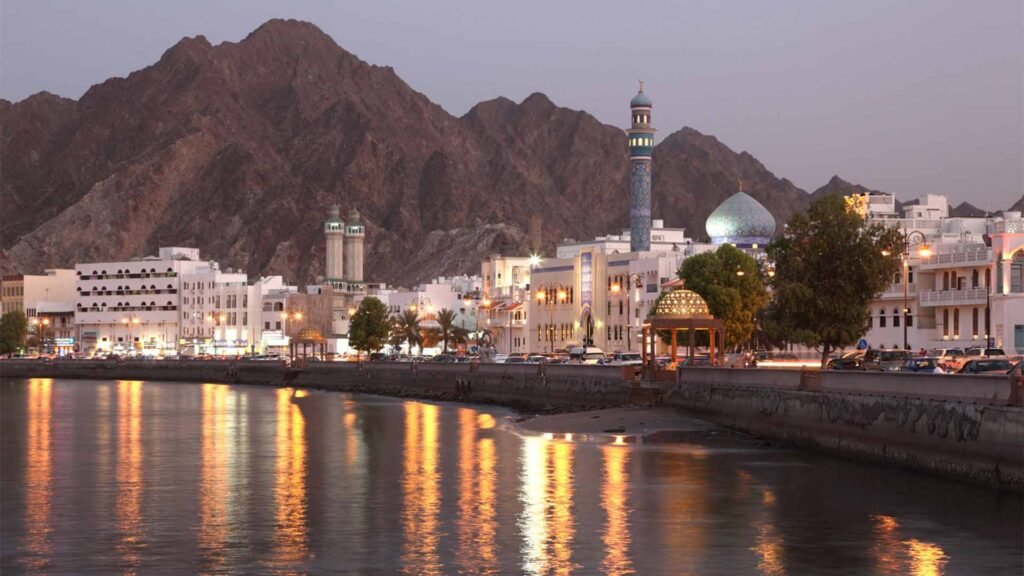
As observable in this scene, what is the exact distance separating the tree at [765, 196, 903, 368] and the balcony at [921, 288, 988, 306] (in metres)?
20.2

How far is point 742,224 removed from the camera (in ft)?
506

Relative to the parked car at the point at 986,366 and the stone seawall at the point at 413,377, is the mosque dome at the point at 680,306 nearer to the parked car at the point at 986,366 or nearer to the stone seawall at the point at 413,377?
the stone seawall at the point at 413,377

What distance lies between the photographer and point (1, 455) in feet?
194

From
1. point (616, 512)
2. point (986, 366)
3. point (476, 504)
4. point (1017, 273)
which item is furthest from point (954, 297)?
point (616, 512)

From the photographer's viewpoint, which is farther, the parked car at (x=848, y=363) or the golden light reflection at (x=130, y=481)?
the parked car at (x=848, y=363)

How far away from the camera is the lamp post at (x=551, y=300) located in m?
144

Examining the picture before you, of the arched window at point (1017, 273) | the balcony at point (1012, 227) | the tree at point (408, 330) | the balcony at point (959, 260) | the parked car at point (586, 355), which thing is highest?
the balcony at point (1012, 227)

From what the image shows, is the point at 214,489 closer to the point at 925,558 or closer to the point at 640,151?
the point at 925,558

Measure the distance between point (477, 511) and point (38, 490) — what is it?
48.4 ft

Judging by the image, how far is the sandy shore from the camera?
58.5 m

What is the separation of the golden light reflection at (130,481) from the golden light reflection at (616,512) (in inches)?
397

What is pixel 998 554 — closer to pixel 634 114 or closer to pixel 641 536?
pixel 641 536

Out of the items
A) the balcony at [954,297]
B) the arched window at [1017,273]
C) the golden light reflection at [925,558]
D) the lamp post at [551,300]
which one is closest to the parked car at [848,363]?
the balcony at [954,297]

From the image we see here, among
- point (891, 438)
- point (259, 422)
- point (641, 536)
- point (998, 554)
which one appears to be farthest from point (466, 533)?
point (259, 422)
